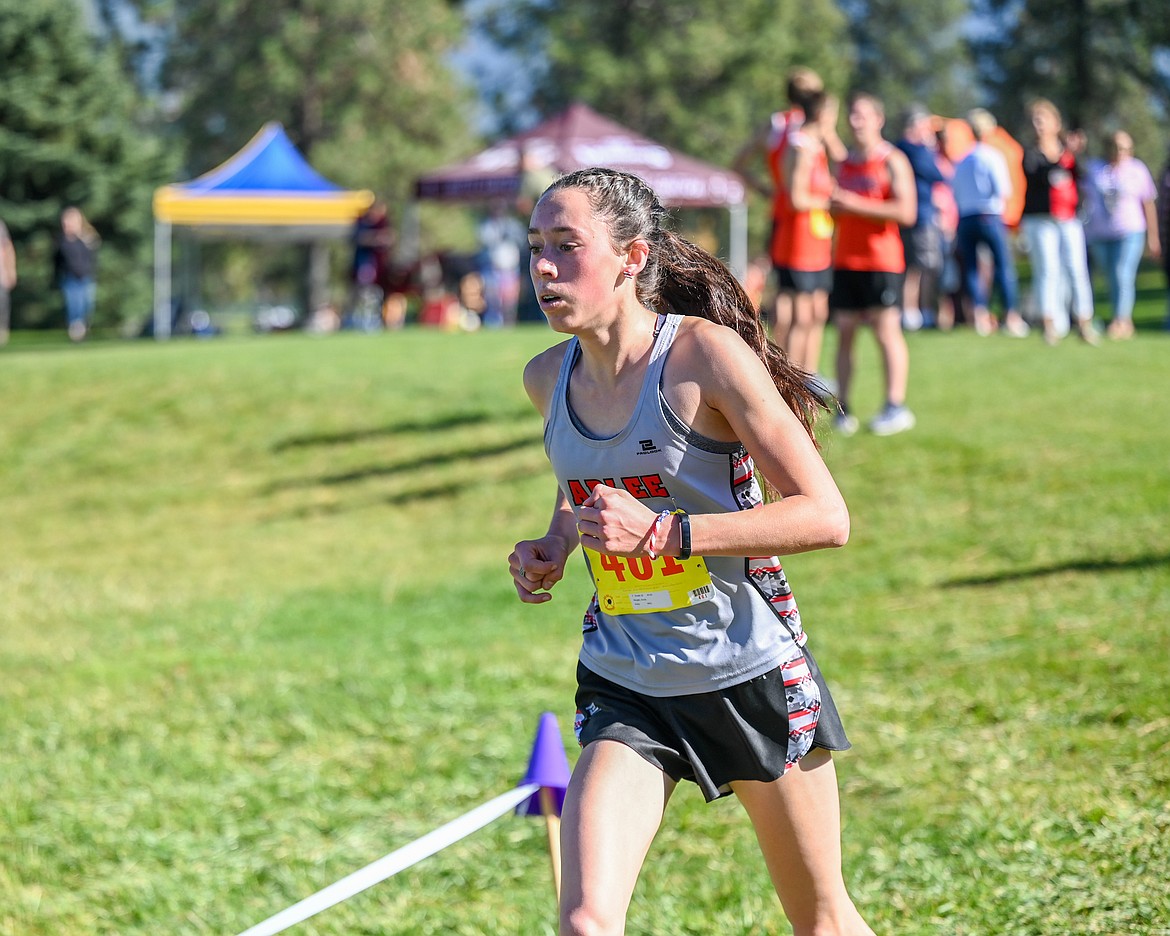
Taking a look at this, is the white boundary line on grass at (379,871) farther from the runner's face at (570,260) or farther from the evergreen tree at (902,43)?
the evergreen tree at (902,43)

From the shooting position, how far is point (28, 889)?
185 inches

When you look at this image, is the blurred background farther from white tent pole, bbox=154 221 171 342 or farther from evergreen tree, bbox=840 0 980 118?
evergreen tree, bbox=840 0 980 118

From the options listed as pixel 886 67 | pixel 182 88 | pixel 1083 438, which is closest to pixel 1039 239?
pixel 1083 438

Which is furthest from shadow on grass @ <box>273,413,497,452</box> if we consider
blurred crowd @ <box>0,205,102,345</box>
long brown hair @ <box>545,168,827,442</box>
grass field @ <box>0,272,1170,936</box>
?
blurred crowd @ <box>0,205,102,345</box>

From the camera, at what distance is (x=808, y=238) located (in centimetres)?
938

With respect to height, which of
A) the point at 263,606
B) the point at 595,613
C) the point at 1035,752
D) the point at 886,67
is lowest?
the point at 263,606

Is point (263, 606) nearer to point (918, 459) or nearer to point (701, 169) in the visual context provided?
point (918, 459)

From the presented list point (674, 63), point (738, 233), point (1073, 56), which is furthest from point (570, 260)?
point (674, 63)

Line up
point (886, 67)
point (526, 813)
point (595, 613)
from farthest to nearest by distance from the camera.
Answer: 1. point (886, 67)
2. point (526, 813)
3. point (595, 613)

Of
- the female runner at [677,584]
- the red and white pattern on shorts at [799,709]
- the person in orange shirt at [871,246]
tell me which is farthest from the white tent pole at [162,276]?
the red and white pattern on shorts at [799,709]

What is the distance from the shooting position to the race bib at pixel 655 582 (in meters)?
2.89

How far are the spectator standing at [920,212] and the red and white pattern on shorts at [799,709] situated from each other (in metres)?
11.0

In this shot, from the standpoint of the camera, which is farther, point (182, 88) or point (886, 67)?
point (886, 67)

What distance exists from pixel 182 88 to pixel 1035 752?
48.5 metres
